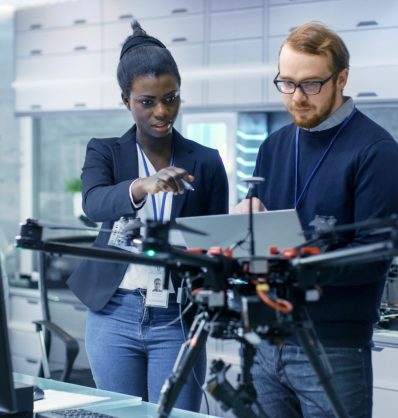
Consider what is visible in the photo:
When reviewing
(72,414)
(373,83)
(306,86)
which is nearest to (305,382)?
(72,414)

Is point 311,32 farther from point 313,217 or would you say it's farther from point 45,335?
point 45,335

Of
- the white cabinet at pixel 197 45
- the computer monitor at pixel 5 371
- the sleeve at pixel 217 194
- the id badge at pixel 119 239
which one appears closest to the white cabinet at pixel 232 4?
the white cabinet at pixel 197 45

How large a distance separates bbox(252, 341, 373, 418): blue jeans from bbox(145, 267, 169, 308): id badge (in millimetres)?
351

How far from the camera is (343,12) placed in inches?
166

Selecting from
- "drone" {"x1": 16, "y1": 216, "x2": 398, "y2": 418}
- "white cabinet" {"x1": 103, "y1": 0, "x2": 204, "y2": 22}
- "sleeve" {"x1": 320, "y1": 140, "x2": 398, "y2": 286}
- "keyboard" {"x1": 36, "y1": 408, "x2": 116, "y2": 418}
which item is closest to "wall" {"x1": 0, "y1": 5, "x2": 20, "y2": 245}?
"white cabinet" {"x1": 103, "y1": 0, "x2": 204, "y2": 22}

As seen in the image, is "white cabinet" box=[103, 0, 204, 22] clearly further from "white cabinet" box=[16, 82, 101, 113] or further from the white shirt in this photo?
the white shirt

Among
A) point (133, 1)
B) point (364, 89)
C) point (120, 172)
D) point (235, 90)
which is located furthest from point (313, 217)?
point (133, 1)

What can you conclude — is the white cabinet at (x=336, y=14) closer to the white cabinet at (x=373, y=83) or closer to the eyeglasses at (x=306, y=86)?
the white cabinet at (x=373, y=83)

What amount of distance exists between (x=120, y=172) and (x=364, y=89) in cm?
229

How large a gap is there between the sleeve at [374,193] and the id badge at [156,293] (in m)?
0.54

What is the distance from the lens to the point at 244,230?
1.46 metres

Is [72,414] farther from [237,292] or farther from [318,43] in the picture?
[318,43]

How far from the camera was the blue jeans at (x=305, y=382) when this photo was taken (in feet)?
5.69

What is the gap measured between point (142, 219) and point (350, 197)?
0.57 metres
